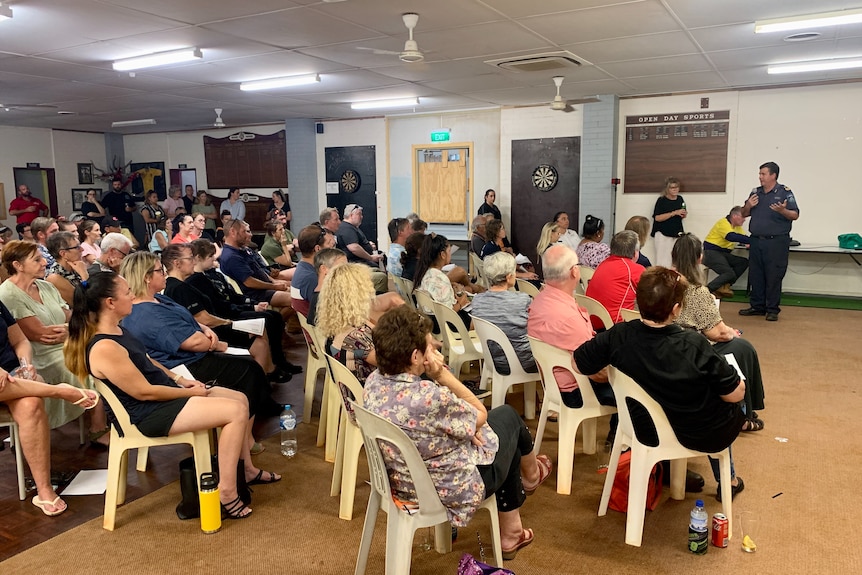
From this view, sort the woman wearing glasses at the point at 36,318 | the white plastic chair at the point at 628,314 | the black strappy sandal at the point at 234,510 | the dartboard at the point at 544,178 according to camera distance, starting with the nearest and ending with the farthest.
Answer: the black strappy sandal at the point at 234,510 < the woman wearing glasses at the point at 36,318 < the white plastic chair at the point at 628,314 < the dartboard at the point at 544,178

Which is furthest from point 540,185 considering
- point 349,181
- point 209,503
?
point 209,503

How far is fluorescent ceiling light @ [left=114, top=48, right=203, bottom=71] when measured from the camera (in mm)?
5912

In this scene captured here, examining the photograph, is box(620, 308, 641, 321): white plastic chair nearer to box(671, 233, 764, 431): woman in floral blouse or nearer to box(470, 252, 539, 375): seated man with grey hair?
box(671, 233, 764, 431): woman in floral blouse

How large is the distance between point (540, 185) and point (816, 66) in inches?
161

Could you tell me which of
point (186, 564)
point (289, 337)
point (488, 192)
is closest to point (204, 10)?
point (289, 337)

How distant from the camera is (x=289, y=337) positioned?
671cm

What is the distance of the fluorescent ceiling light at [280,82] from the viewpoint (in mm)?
7445

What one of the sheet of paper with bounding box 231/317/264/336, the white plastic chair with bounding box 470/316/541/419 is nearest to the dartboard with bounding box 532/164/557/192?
the white plastic chair with bounding box 470/316/541/419

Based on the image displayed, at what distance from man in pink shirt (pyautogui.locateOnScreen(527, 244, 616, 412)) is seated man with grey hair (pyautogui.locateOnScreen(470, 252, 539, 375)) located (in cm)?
16

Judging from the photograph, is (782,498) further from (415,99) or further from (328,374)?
(415,99)

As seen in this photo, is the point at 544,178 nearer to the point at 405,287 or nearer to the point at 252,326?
the point at 405,287

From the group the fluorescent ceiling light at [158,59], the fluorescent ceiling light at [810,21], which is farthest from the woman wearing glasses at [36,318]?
the fluorescent ceiling light at [810,21]

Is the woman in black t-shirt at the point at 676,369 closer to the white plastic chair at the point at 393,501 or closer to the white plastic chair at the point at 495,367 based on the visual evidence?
the white plastic chair at the point at 393,501

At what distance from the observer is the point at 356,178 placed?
11789 millimetres
